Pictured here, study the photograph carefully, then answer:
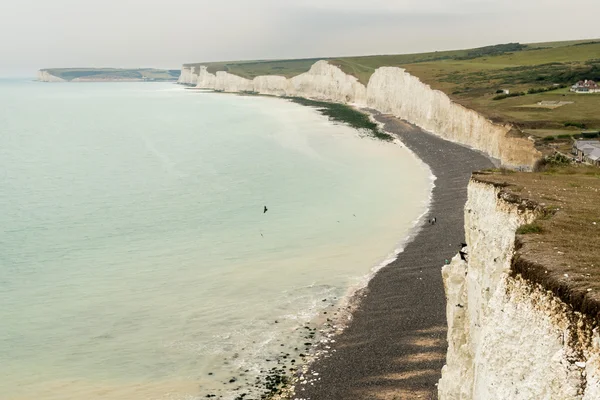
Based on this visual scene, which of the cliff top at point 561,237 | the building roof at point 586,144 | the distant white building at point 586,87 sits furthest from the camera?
the distant white building at point 586,87

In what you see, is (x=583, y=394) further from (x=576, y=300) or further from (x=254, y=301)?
(x=254, y=301)

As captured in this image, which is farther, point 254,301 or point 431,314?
point 254,301

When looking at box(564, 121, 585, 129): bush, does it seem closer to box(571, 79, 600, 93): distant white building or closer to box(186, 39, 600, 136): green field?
box(186, 39, 600, 136): green field

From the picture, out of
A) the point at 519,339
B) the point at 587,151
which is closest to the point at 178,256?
the point at 519,339

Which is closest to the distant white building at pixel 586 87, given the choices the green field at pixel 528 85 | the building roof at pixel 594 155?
the green field at pixel 528 85

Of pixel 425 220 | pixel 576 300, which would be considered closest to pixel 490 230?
pixel 576 300

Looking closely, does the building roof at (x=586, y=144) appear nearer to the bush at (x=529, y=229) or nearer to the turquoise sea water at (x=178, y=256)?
the turquoise sea water at (x=178, y=256)

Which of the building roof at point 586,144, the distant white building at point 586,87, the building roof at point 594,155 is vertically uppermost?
the distant white building at point 586,87
